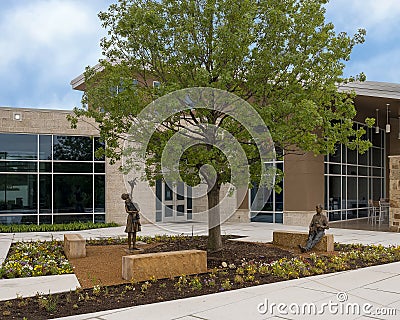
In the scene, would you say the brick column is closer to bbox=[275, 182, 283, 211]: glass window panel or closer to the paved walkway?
bbox=[275, 182, 283, 211]: glass window panel

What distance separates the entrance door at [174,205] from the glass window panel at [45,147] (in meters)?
6.60

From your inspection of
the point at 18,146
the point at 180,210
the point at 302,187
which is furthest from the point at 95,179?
the point at 302,187

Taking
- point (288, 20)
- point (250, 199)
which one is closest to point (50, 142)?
point (250, 199)

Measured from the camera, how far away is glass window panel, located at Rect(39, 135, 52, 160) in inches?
866

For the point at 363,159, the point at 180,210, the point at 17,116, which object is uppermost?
the point at 17,116

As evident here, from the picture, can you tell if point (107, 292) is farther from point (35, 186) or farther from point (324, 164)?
point (324, 164)

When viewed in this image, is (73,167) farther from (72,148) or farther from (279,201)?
(279,201)

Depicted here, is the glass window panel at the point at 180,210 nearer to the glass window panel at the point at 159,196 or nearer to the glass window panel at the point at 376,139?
the glass window panel at the point at 159,196

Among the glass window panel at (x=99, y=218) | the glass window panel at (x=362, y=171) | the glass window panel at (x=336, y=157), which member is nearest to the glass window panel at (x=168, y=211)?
the glass window panel at (x=99, y=218)

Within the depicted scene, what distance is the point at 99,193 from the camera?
23328mm

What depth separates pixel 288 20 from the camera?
11.5 m

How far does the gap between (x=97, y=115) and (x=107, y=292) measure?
536 cm

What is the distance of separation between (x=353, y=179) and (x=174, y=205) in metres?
9.17

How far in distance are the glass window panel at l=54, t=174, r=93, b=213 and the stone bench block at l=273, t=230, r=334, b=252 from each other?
10.7 m
